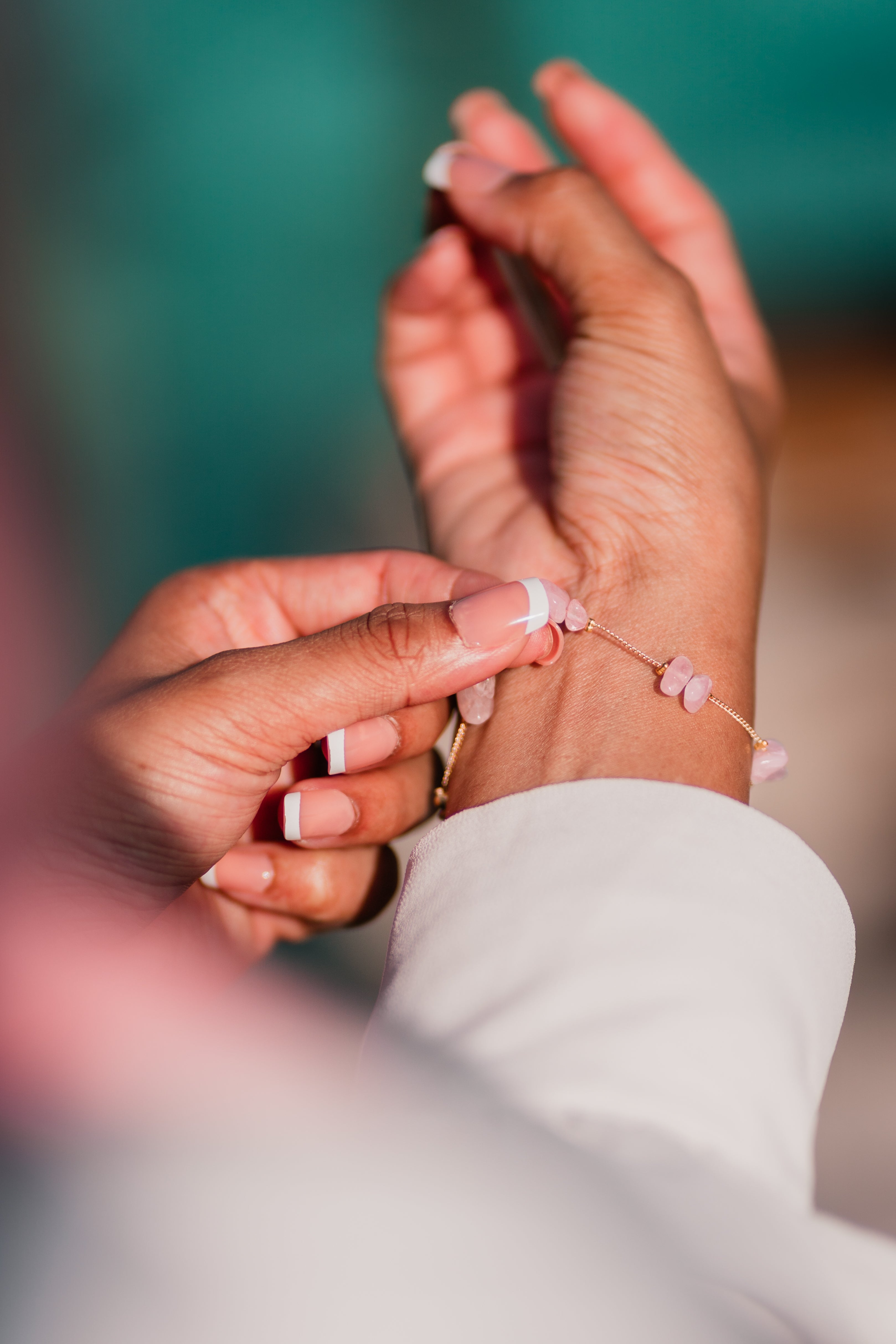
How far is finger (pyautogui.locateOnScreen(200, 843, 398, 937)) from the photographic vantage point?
1226mm

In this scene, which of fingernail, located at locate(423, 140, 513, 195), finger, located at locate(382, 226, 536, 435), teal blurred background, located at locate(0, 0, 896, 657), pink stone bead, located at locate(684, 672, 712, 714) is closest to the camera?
pink stone bead, located at locate(684, 672, 712, 714)

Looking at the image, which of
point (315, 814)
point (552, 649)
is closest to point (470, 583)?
point (552, 649)

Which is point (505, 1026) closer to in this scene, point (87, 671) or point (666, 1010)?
point (666, 1010)

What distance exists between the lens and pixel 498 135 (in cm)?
Result: 161

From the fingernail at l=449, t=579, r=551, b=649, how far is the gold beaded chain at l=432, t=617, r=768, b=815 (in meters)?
0.15

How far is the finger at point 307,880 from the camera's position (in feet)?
4.02

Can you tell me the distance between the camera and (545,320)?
1.66m

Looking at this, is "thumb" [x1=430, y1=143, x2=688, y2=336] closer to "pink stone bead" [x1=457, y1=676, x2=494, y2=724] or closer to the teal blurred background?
"pink stone bead" [x1=457, y1=676, x2=494, y2=724]

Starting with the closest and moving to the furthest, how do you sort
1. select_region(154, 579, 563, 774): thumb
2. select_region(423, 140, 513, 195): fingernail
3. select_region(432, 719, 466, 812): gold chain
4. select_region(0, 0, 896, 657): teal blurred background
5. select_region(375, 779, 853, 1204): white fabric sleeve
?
select_region(375, 779, 853, 1204): white fabric sleeve
select_region(154, 579, 563, 774): thumb
select_region(432, 719, 466, 812): gold chain
select_region(423, 140, 513, 195): fingernail
select_region(0, 0, 896, 657): teal blurred background

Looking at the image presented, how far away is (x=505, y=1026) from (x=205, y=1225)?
0.27m

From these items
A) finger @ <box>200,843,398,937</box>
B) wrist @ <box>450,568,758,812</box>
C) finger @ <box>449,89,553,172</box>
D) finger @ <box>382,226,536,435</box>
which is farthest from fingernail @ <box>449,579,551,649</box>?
finger @ <box>449,89,553,172</box>

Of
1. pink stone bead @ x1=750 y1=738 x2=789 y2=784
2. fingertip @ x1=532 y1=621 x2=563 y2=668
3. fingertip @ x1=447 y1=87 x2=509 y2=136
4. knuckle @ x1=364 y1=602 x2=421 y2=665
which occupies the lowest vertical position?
pink stone bead @ x1=750 y1=738 x2=789 y2=784

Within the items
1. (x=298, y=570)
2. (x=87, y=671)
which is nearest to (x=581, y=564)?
(x=298, y=570)

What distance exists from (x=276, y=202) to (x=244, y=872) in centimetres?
243
